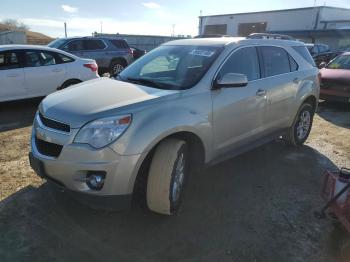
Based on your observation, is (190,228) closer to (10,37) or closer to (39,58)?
(39,58)

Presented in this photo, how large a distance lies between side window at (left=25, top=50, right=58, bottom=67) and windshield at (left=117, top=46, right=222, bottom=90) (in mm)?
Result: 4097

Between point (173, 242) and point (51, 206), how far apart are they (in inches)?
55.4

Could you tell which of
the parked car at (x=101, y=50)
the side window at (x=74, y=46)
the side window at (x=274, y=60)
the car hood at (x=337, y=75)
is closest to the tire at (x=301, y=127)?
the side window at (x=274, y=60)

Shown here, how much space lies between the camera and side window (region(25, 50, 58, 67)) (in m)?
7.92

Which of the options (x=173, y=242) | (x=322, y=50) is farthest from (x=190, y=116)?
(x=322, y=50)

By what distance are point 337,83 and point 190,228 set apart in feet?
25.1

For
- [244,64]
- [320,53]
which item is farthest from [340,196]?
[320,53]

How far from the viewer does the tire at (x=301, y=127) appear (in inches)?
230

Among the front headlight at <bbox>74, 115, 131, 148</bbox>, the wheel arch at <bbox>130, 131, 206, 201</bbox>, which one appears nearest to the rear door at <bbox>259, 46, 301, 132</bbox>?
the wheel arch at <bbox>130, 131, 206, 201</bbox>

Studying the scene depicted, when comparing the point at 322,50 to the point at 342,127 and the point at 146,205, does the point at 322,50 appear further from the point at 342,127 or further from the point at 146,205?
the point at 146,205

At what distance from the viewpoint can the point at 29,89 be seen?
26.1 feet

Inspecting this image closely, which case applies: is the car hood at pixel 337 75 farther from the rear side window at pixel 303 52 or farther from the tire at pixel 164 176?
the tire at pixel 164 176

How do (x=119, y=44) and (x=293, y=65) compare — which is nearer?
(x=293, y=65)

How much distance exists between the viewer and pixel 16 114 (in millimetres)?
7766
